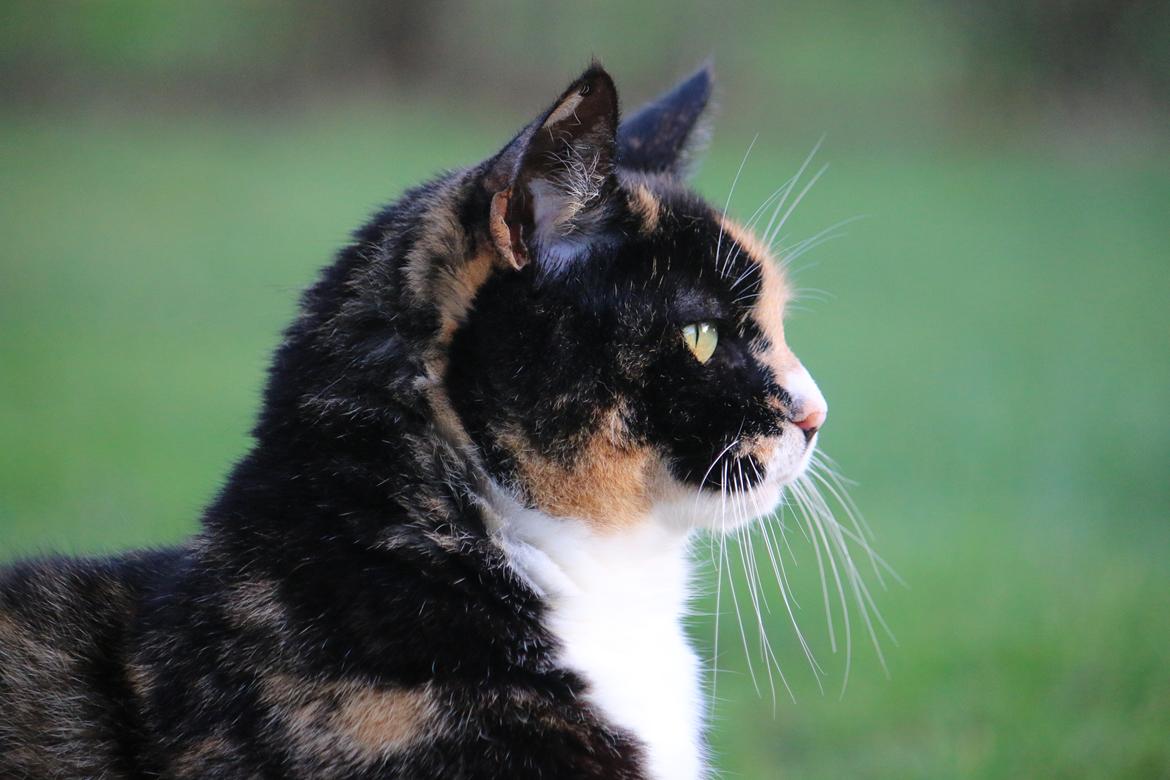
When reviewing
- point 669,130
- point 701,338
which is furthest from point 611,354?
point 669,130

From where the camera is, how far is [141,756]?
159 cm

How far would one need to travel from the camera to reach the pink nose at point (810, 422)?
5.88ft

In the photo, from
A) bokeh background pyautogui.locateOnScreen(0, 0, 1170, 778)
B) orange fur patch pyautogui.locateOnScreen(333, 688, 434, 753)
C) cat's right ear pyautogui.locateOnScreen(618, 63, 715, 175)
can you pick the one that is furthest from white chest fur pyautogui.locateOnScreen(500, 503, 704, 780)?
cat's right ear pyautogui.locateOnScreen(618, 63, 715, 175)

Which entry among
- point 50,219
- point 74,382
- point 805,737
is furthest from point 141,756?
point 50,219

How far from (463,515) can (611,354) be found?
0.31m

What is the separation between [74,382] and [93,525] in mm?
1775

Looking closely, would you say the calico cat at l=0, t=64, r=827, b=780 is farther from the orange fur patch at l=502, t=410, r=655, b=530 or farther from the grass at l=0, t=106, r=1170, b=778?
the grass at l=0, t=106, r=1170, b=778

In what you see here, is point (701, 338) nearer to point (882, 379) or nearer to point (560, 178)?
point (560, 178)

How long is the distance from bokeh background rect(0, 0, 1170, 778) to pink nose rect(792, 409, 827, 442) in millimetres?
813

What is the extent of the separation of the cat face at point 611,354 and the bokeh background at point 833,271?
48 cm

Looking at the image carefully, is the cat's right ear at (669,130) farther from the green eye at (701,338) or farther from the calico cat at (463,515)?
the green eye at (701,338)

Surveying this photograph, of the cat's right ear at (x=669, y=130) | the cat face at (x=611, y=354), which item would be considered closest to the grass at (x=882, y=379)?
the cat's right ear at (x=669, y=130)

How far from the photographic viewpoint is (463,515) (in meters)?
1.64

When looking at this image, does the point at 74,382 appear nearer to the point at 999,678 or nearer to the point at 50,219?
the point at 50,219
